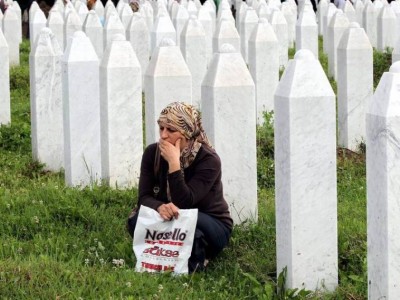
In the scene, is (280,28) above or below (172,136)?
above

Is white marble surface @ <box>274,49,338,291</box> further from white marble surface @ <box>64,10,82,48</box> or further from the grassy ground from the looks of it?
white marble surface @ <box>64,10,82,48</box>

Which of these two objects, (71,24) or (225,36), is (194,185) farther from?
(71,24)

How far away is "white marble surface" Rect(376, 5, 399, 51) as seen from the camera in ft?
52.6

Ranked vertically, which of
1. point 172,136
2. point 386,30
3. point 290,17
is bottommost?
point 172,136

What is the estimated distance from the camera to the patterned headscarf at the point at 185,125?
7.14 m

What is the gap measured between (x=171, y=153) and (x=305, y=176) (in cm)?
101

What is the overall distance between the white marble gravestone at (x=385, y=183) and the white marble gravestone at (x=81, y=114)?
11.3 feet

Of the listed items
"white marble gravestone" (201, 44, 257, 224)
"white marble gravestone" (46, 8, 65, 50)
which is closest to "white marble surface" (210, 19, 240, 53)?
"white marble gravestone" (46, 8, 65, 50)

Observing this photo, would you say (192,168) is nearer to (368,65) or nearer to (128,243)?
(128,243)

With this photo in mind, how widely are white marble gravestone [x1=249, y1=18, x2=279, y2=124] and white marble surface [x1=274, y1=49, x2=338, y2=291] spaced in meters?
4.79

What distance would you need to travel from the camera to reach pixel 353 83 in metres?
9.94

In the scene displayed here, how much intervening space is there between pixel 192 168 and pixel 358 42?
3192 millimetres

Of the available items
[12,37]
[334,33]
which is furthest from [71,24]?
[334,33]

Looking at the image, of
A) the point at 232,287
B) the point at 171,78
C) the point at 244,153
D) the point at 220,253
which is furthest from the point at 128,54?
the point at 232,287
